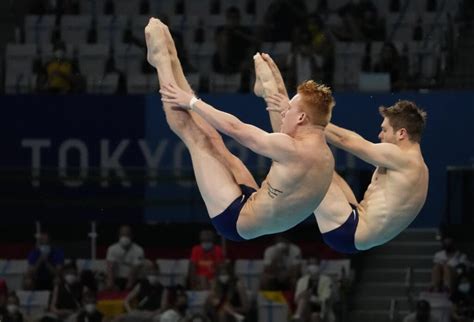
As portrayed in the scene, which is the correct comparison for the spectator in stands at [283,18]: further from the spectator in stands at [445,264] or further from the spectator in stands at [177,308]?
the spectator in stands at [177,308]

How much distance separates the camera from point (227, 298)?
1778cm

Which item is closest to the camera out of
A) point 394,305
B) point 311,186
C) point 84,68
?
point 311,186

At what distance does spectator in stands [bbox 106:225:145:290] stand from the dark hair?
27.2 ft

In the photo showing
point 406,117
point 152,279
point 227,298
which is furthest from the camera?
point 152,279

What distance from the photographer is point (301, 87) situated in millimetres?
10438

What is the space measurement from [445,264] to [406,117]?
8.13m

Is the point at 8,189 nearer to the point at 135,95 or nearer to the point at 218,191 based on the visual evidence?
the point at 135,95

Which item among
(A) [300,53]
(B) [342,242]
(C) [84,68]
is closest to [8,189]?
(C) [84,68]

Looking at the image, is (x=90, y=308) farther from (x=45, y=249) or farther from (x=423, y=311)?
(x=423, y=311)

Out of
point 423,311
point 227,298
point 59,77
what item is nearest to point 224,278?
point 227,298

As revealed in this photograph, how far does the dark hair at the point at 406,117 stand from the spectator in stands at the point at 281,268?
7.62 meters

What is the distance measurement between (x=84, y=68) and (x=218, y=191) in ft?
33.6

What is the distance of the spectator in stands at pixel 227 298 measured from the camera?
17.6m

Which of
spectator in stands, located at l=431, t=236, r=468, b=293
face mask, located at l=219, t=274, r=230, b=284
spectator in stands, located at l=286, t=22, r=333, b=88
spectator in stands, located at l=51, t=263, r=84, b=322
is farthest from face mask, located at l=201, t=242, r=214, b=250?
spectator in stands, located at l=431, t=236, r=468, b=293
